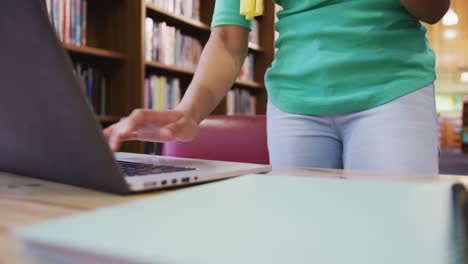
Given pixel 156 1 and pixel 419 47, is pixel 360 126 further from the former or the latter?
pixel 156 1

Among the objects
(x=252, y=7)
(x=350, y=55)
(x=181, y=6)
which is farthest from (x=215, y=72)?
(x=181, y=6)

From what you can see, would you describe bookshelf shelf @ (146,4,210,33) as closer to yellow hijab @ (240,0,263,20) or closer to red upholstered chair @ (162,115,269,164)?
red upholstered chair @ (162,115,269,164)

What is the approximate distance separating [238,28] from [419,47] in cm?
36

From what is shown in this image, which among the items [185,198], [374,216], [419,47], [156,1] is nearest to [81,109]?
[185,198]

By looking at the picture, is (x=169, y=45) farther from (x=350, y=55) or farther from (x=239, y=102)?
(x=350, y=55)

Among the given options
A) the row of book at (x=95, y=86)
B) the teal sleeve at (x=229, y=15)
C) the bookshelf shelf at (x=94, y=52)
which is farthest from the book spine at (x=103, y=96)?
the teal sleeve at (x=229, y=15)

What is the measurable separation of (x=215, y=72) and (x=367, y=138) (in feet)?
1.00

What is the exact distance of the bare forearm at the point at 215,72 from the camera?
82 centimetres

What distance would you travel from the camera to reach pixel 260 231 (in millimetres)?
263

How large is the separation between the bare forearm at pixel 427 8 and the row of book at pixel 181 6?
1.61m

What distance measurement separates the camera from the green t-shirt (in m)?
0.86

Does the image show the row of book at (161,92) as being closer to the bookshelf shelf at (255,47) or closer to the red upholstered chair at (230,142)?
the bookshelf shelf at (255,47)

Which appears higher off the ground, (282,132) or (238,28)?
(238,28)

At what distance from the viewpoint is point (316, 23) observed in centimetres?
92
